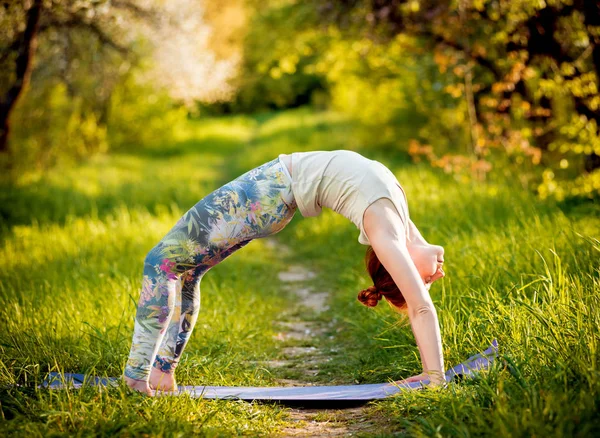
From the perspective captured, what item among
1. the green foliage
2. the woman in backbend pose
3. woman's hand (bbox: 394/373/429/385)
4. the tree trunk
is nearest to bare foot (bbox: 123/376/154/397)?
the woman in backbend pose

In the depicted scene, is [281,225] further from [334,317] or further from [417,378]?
[334,317]

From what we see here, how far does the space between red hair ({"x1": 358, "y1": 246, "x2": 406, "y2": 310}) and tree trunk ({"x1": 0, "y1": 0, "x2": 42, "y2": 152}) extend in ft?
17.0

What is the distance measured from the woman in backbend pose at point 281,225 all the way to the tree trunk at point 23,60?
4873mm

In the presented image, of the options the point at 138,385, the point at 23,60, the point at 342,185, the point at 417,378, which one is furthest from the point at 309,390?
the point at 23,60

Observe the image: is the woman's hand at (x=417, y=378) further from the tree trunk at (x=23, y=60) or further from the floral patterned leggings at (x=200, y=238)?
the tree trunk at (x=23, y=60)

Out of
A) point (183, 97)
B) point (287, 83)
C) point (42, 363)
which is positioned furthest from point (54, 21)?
point (287, 83)

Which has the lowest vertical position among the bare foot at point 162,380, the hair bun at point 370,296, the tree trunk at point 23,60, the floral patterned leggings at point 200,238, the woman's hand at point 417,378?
the woman's hand at point 417,378

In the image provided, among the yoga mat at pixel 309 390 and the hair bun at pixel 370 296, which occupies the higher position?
the hair bun at pixel 370 296

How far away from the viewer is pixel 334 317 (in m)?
5.22

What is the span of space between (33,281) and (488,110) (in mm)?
7203

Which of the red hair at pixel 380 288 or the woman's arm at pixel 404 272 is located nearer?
the woman's arm at pixel 404 272

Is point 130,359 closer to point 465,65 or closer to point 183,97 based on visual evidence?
point 465,65

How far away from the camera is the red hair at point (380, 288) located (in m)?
3.51

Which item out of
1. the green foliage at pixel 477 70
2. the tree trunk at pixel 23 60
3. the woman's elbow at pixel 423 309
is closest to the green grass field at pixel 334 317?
the woman's elbow at pixel 423 309
